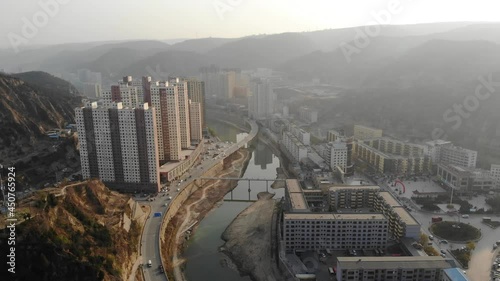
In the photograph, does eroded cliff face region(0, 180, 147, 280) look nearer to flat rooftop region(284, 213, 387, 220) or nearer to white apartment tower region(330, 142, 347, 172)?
flat rooftop region(284, 213, 387, 220)

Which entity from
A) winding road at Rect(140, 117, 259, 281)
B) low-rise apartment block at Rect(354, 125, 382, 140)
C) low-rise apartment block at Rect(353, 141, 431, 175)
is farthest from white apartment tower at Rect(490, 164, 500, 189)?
winding road at Rect(140, 117, 259, 281)

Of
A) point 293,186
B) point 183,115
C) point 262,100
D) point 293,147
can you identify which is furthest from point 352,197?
point 262,100

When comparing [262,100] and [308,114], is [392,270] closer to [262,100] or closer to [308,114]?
[308,114]

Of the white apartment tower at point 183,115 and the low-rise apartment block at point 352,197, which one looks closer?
the low-rise apartment block at point 352,197

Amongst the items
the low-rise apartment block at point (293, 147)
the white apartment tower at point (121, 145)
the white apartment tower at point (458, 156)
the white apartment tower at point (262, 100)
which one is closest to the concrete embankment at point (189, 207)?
the white apartment tower at point (121, 145)

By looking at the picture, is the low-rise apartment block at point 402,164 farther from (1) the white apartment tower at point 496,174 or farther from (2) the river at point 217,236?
(2) the river at point 217,236

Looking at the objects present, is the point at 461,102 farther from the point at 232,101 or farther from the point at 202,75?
the point at 202,75
